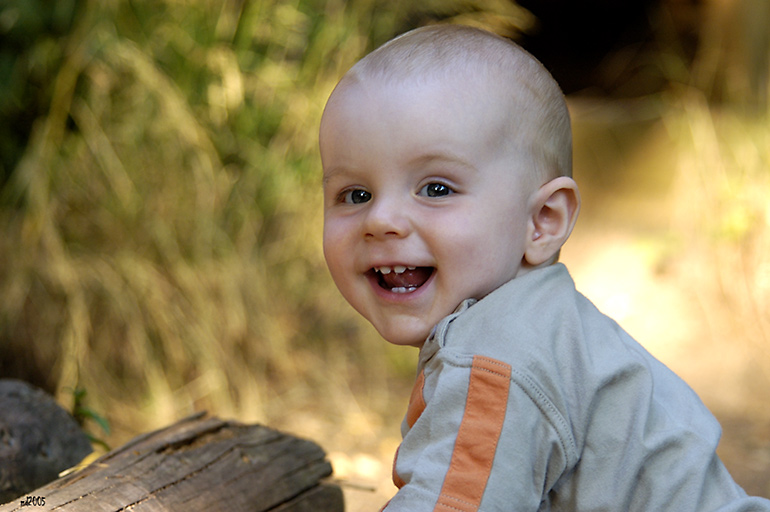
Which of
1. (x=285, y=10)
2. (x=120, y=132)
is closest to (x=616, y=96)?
(x=285, y=10)

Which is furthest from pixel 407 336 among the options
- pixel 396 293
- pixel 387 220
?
pixel 387 220

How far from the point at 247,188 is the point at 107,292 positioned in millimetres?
703

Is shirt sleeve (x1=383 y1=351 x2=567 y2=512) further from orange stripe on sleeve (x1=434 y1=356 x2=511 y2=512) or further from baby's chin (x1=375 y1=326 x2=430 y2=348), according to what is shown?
baby's chin (x1=375 y1=326 x2=430 y2=348)

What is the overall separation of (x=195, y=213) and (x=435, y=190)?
1.96 metres

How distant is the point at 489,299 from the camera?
118cm

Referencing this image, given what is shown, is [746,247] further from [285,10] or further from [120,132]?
[120,132]

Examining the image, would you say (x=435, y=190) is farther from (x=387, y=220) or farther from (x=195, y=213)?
(x=195, y=213)

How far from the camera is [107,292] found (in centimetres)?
290

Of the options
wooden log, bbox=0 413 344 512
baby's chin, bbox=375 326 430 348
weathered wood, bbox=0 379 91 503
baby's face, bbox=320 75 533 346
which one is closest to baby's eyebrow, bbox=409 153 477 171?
baby's face, bbox=320 75 533 346

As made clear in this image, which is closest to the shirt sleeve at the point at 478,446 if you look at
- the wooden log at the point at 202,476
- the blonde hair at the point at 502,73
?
the blonde hair at the point at 502,73

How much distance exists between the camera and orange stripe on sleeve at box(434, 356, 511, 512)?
1.00 meters

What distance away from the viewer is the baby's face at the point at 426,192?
46.7 inches

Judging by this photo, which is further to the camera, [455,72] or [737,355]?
[737,355]

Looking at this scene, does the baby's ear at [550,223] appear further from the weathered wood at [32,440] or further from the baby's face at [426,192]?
the weathered wood at [32,440]
